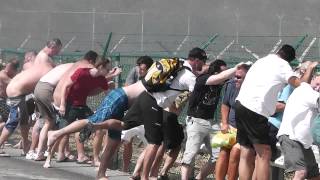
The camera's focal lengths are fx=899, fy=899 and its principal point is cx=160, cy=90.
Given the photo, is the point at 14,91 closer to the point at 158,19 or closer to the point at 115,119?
the point at 115,119

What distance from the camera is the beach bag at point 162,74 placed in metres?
10.6

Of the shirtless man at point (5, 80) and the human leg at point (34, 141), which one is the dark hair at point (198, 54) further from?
the shirtless man at point (5, 80)

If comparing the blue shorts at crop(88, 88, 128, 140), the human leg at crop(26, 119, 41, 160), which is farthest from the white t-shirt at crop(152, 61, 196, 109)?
the human leg at crop(26, 119, 41, 160)

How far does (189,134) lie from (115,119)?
0.93 m

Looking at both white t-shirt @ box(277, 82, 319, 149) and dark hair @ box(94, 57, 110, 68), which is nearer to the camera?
white t-shirt @ box(277, 82, 319, 149)

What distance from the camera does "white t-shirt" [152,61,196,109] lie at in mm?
10750

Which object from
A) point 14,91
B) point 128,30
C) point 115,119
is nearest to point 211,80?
point 115,119

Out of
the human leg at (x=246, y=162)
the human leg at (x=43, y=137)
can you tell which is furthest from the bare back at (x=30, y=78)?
the human leg at (x=246, y=162)

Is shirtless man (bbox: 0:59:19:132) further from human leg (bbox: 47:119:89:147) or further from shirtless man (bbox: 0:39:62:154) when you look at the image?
human leg (bbox: 47:119:89:147)

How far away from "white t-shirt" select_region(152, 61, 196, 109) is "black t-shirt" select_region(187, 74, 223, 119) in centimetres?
18

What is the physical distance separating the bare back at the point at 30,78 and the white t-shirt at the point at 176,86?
3.86 metres

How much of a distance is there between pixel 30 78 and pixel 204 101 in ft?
13.4

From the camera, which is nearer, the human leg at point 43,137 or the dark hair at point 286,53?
the dark hair at point 286,53

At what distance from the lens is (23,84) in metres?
14.2
